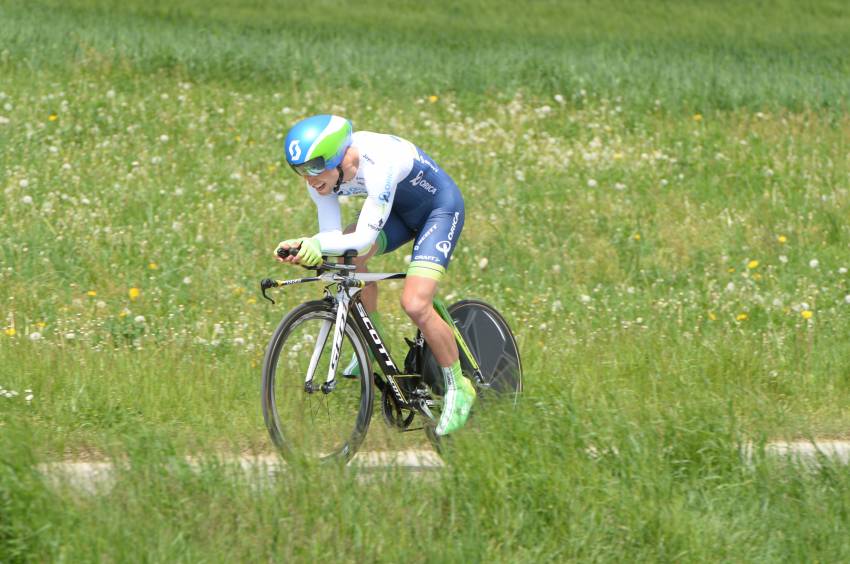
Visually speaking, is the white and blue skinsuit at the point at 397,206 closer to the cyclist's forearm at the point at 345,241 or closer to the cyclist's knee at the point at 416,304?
the cyclist's forearm at the point at 345,241

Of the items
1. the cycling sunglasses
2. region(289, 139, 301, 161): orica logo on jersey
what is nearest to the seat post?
the cycling sunglasses

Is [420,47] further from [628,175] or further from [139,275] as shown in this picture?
[139,275]

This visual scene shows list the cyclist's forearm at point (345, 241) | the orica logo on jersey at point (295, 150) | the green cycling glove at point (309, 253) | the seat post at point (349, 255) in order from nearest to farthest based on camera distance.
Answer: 1. the green cycling glove at point (309, 253)
2. the orica logo on jersey at point (295, 150)
3. the cyclist's forearm at point (345, 241)
4. the seat post at point (349, 255)

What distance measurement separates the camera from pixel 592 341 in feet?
26.9

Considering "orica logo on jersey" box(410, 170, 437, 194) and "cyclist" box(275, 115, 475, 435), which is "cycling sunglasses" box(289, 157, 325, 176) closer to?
"cyclist" box(275, 115, 475, 435)

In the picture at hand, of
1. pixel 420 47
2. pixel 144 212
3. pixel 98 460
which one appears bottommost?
pixel 98 460

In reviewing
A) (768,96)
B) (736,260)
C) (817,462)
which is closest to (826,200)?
(736,260)

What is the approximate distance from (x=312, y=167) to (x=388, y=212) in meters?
0.46

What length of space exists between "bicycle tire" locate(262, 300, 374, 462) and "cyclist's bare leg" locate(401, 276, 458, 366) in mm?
310

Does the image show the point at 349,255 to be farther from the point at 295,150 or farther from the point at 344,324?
the point at 295,150

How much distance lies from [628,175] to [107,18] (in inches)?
408

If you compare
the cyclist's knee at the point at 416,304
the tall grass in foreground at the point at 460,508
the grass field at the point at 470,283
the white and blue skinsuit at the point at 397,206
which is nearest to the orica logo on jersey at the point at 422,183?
the white and blue skinsuit at the point at 397,206

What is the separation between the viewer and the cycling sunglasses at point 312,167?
5.78 metres

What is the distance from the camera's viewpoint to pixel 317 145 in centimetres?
574
